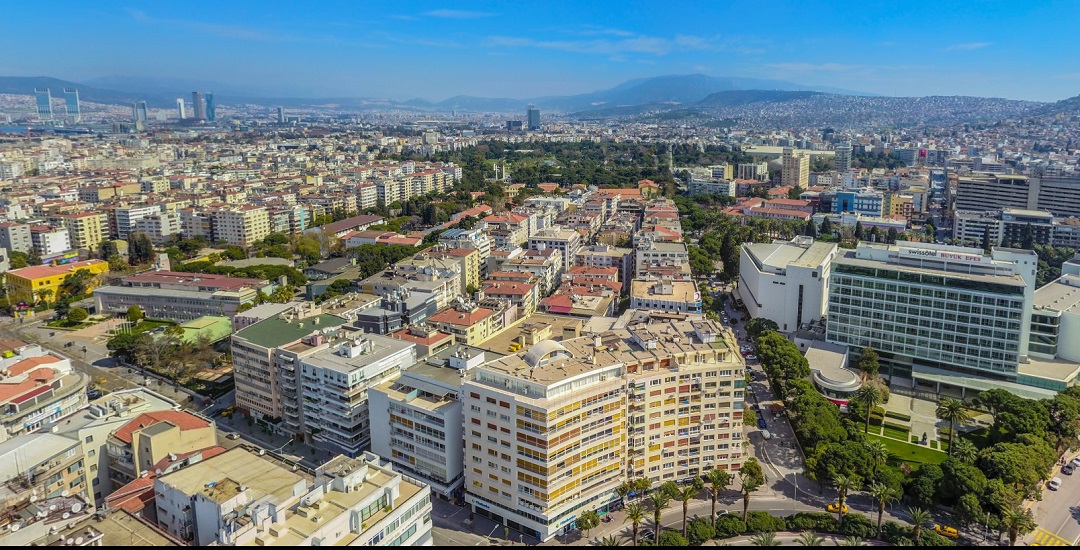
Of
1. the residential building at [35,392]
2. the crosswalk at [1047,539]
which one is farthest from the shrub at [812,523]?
the residential building at [35,392]

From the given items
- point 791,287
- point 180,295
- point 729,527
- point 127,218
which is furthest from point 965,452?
point 127,218

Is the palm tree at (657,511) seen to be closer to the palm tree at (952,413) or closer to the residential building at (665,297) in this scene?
the palm tree at (952,413)

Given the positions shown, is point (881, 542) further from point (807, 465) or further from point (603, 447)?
point (603, 447)

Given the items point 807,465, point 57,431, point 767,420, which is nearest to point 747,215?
point 767,420

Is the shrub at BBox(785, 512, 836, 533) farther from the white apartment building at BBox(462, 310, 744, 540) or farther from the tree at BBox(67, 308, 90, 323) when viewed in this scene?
the tree at BBox(67, 308, 90, 323)

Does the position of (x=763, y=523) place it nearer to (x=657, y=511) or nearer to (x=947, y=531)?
(x=657, y=511)

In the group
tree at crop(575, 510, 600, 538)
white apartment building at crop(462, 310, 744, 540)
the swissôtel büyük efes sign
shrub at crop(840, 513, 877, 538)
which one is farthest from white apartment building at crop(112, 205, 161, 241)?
shrub at crop(840, 513, 877, 538)

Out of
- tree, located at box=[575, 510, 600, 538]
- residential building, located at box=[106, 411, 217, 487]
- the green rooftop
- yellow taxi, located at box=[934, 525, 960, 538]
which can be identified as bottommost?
yellow taxi, located at box=[934, 525, 960, 538]
